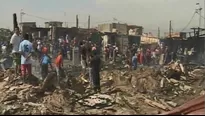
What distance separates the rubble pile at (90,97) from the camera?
492 inches

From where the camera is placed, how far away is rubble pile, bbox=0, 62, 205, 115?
12.5 metres

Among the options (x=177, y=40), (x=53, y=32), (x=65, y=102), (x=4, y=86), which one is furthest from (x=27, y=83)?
(x=177, y=40)

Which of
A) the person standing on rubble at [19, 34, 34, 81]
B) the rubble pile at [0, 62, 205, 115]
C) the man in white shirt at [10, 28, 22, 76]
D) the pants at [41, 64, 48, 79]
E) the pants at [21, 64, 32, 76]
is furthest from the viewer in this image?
the pants at [41, 64, 48, 79]

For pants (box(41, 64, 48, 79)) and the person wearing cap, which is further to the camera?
pants (box(41, 64, 48, 79))

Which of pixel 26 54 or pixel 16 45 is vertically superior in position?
pixel 16 45

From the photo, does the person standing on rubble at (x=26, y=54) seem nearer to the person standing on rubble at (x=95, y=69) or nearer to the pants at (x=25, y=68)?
the pants at (x=25, y=68)

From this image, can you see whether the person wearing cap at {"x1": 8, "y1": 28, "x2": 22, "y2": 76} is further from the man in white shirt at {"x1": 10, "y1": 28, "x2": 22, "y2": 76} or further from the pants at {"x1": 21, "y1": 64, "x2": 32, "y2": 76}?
the pants at {"x1": 21, "y1": 64, "x2": 32, "y2": 76}

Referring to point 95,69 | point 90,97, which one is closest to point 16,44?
point 95,69

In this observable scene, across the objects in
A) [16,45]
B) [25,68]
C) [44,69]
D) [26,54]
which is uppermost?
[16,45]

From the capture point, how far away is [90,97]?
536 inches

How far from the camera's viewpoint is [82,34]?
4369 centimetres

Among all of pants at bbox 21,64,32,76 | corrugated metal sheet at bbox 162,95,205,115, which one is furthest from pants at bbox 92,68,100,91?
corrugated metal sheet at bbox 162,95,205,115

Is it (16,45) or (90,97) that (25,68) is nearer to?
(16,45)

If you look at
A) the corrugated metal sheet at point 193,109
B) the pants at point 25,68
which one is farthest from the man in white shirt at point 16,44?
the corrugated metal sheet at point 193,109
